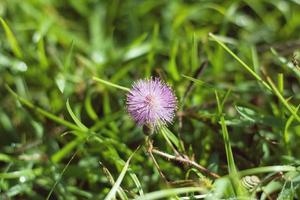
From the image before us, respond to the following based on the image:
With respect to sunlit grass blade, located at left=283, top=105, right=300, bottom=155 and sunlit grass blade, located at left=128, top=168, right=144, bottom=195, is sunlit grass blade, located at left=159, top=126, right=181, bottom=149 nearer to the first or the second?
sunlit grass blade, located at left=128, top=168, right=144, bottom=195

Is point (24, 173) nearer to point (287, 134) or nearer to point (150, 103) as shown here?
point (150, 103)

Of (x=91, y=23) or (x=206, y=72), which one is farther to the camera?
(x=91, y=23)

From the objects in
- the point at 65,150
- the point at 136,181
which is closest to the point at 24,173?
the point at 65,150

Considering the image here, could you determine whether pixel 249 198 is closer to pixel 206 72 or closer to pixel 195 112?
pixel 195 112

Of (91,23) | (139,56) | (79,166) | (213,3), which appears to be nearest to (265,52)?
(213,3)

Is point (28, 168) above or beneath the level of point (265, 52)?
beneath

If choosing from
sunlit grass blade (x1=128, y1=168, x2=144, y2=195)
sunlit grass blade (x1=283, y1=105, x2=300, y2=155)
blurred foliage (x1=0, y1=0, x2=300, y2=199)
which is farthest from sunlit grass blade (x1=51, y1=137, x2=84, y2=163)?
sunlit grass blade (x1=283, y1=105, x2=300, y2=155)

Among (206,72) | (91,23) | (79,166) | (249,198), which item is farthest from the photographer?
(91,23)
